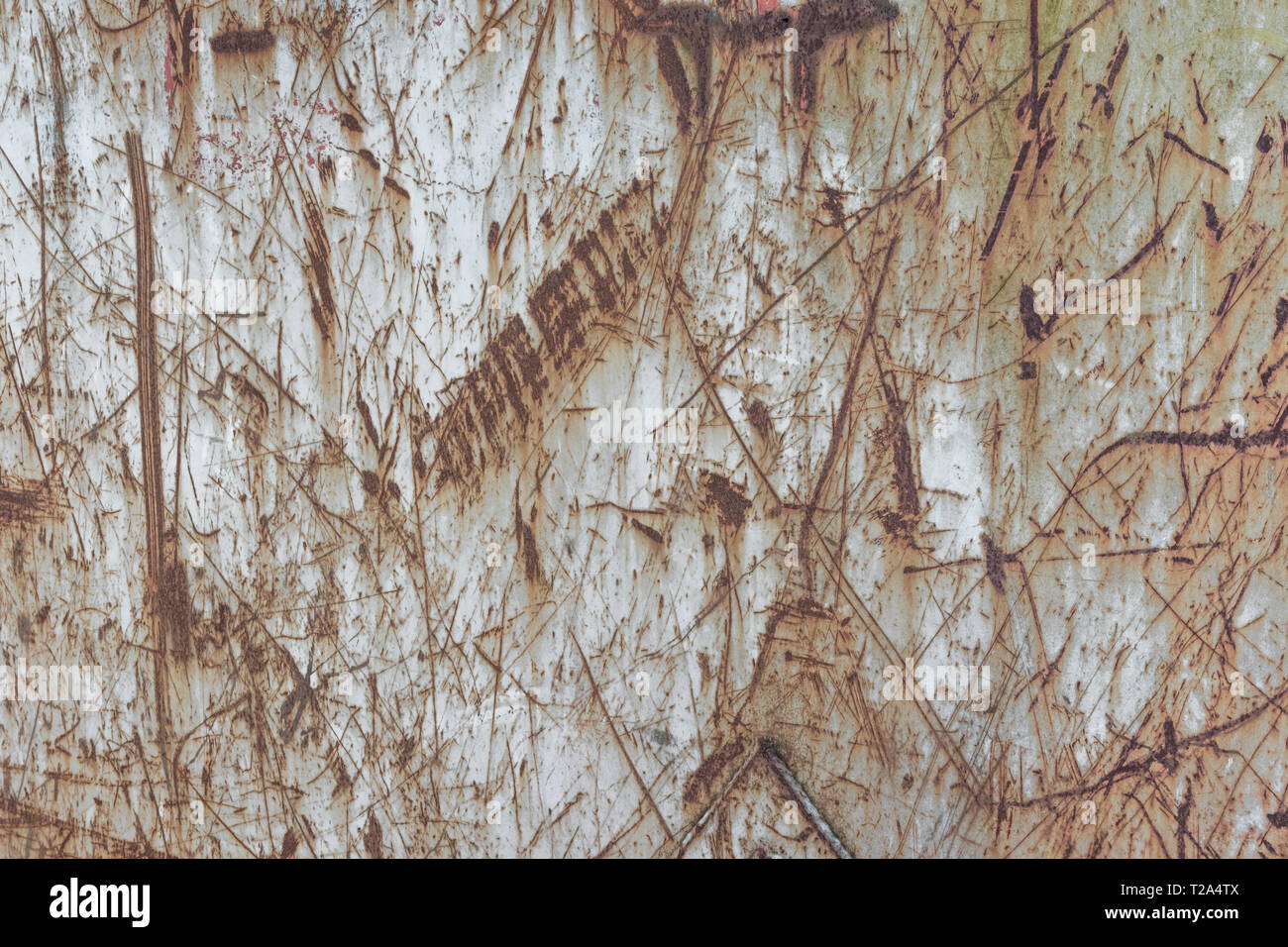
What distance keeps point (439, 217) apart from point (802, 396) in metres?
0.82

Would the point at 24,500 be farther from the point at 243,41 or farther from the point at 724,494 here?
the point at 724,494

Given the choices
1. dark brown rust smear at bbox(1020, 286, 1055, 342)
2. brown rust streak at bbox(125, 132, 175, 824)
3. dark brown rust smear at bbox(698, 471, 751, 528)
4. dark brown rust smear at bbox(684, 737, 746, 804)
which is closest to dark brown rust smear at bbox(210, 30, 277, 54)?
brown rust streak at bbox(125, 132, 175, 824)

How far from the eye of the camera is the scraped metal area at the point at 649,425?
4.84ft

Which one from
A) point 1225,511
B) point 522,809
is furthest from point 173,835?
point 1225,511

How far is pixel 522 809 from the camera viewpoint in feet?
5.21

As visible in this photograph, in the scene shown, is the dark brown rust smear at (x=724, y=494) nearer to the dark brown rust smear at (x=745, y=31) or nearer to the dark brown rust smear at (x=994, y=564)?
the dark brown rust smear at (x=994, y=564)

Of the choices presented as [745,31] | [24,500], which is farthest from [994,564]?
[24,500]

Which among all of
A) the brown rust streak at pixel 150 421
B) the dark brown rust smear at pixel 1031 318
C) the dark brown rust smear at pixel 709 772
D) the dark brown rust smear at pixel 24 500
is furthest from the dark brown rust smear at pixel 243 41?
the dark brown rust smear at pixel 709 772

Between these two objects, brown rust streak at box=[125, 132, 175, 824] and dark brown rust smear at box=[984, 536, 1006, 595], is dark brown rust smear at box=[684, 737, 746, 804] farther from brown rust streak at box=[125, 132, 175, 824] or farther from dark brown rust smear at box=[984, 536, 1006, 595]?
brown rust streak at box=[125, 132, 175, 824]

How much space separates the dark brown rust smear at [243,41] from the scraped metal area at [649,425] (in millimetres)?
10

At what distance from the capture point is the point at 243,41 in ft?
4.94

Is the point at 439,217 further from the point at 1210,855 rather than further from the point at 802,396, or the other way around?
the point at 1210,855

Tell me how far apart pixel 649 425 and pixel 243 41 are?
1.13 meters

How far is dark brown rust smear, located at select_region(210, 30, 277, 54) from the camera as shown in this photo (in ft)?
4.93
